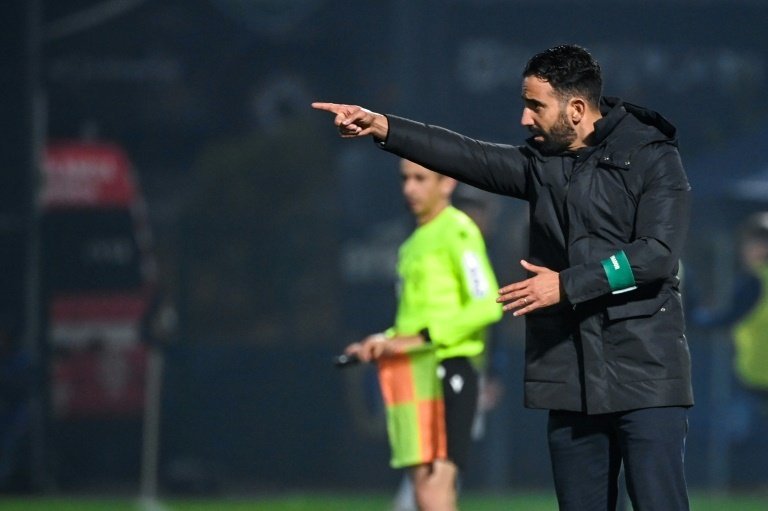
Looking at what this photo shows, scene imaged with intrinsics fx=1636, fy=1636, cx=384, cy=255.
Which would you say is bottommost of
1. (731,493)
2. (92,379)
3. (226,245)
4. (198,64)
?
(731,493)

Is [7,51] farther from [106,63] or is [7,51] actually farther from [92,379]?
[92,379]

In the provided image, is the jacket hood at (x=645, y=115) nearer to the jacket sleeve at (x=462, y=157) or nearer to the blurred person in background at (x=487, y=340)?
the jacket sleeve at (x=462, y=157)

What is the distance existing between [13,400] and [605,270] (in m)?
7.27

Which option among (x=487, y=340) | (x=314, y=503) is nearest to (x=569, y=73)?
(x=487, y=340)

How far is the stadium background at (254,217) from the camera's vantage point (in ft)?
36.0

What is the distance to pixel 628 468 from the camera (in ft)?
14.9

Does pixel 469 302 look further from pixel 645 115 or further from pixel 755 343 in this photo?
pixel 755 343

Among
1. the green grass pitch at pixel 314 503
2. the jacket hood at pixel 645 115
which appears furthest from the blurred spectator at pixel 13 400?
the jacket hood at pixel 645 115

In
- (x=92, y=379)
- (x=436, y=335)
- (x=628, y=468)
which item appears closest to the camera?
(x=628, y=468)

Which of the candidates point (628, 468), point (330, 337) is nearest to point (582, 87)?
point (628, 468)

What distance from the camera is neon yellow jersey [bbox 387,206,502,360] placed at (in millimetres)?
6379

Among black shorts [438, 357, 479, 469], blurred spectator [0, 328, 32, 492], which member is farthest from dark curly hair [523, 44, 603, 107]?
blurred spectator [0, 328, 32, 492]

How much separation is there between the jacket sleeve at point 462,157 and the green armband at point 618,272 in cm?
47

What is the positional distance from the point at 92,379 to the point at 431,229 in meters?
4.86
